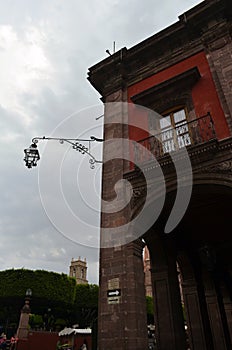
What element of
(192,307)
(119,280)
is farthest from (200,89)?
(192,307)

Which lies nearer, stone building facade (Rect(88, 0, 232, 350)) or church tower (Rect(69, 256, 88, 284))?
stone building facade (Rect(88, 0, 232, 350))

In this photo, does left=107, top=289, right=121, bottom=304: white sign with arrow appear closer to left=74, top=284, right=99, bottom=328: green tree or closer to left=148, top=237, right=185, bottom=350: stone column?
left=148, top=237, right=185, bottom=350: stone column

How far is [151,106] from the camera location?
29.5ft

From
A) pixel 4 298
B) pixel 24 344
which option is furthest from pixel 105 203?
pixel 4 298

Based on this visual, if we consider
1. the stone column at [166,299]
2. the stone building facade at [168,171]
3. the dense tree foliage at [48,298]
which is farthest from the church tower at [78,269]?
the stone column at [166,299]

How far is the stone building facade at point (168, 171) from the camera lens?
6.68 m

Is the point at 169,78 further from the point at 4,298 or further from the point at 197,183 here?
the point at 4,298

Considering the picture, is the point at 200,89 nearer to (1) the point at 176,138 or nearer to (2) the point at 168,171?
(1) the point at 176,138

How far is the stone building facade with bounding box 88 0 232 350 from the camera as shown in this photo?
668 centimetres

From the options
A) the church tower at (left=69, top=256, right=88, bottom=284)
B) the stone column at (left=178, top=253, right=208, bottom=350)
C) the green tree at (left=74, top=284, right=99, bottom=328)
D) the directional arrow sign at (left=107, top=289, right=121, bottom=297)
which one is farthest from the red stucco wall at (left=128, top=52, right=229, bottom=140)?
the church tower at (left=69, top=256, right=88, bottom=284)

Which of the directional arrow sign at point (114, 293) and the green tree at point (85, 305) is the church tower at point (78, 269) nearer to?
the green tree at point (85, 305)

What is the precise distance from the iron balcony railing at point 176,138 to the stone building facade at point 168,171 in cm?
3

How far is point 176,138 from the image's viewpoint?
7844 mm

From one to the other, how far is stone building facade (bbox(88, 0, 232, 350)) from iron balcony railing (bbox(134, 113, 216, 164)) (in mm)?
28
